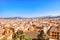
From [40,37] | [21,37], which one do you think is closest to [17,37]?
[21,37]

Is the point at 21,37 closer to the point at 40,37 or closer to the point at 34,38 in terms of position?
the point at 40,37

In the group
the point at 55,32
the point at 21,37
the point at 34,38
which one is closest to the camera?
the point at 55,32

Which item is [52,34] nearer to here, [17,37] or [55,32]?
[55,32]

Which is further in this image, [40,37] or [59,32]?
[40,37]

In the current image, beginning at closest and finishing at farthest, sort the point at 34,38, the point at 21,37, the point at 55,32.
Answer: the point at 55,32, the point at 21,37, the point at 34,38

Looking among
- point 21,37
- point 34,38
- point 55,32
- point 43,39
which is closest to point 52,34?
point 55,32

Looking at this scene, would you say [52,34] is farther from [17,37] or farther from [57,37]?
[17,37]

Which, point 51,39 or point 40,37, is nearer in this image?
point 51,39

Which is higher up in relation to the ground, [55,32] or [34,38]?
[55,32]
